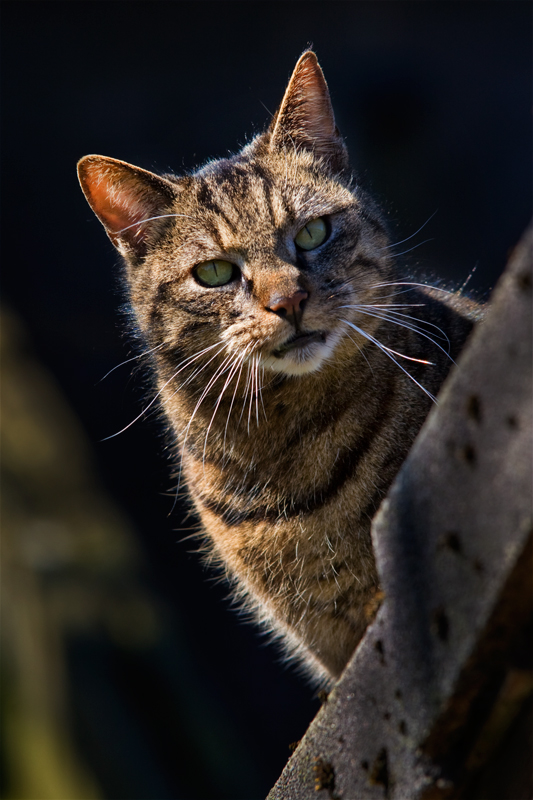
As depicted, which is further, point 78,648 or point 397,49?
point 397,49

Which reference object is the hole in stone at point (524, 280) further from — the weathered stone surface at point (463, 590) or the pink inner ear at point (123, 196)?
the pink inner ear at point (123, 196)

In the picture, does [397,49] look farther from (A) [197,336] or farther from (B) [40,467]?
(A) [197,336]

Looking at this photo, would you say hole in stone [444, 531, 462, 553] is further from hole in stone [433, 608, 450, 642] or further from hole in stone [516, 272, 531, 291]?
hole in stone [516, 272, 531, 291]

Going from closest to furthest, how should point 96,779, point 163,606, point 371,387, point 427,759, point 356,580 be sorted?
point 427,759, point 356,580, point 371,387, point 96,779, point 163,606

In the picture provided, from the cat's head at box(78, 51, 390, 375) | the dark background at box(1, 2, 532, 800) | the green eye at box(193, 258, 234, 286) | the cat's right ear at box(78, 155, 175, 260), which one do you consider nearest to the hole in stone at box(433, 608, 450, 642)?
the cat's head at box(78, 51, 390, 375)

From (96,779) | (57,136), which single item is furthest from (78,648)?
(57,136)

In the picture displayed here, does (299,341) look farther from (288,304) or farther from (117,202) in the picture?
(117,202)

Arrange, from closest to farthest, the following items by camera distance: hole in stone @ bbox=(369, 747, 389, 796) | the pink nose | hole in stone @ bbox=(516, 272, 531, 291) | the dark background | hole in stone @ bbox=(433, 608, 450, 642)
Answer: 1. hole in stone @ bbox=(516, 272, 531, 291)
2. hole in stone @ bbox=(433, 608, 450, 642)
3. hole in stone @ bbox=(369, 747, 389, 796)
4. the pink nose
5. the dark background
